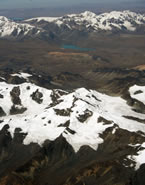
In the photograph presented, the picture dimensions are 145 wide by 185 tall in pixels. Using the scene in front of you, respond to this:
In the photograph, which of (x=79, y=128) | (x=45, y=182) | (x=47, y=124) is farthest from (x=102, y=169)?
(x=47, y=124)

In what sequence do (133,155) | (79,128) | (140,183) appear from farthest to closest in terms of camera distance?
(79,128)
(133,155)
(140,183)

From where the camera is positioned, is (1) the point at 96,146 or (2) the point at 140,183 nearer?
(2) the point at 140,183

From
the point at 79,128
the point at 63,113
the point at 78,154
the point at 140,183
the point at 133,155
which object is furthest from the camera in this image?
the point at 63,113

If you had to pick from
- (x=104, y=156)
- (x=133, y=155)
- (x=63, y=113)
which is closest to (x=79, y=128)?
(x=63, y=113)

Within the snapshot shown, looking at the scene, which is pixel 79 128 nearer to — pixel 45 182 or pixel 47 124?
pixel 47 124

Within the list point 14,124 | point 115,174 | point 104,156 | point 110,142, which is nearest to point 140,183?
point 115,174

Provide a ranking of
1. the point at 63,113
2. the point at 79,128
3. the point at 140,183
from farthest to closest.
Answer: the point at 63,113 < the point at 79,128 < the point at 140,183

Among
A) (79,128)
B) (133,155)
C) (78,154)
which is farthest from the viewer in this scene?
(79,128)

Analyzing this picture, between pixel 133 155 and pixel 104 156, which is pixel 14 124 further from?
pixel 133 155
